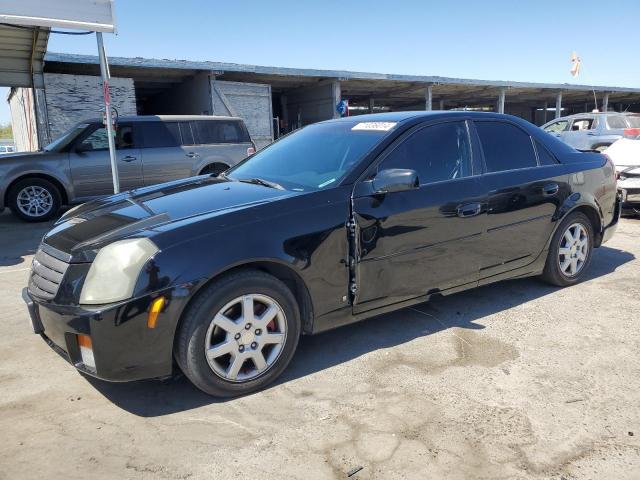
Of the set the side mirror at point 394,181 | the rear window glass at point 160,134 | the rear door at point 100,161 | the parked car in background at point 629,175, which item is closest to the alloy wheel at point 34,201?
the rear door at point 100,161

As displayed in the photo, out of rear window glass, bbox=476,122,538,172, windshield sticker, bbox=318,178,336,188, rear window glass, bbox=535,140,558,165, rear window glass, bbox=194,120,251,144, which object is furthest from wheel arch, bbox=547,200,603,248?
rear window glass, bbox=194,120,251,144

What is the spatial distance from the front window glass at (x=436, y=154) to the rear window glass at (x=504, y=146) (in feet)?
0.70

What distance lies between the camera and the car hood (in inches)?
109

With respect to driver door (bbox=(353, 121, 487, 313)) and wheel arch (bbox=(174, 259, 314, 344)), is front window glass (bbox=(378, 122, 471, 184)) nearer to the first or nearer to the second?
driver door (bbox=(353, 121, 487, 313))

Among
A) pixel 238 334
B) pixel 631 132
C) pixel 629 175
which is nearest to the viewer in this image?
pixel 238 334

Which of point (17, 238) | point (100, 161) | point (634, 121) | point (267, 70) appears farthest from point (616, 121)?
point (17, 238)

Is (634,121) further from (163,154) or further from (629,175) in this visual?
(163,154)

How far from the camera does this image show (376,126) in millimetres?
3723

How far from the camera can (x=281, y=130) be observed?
21906 mm

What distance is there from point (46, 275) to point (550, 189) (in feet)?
12.9

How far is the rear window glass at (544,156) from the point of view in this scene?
4.38m

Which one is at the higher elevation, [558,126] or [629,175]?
[558,126]

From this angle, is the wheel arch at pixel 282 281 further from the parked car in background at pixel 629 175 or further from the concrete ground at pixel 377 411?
the parked car in background at pixel 629 175

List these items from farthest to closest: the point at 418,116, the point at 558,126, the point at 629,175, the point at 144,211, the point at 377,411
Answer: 1. the point at 558,126
2. the point at 629,175
3. the point at 418,116
4. the point at 144,211
5. the point at 377,411
